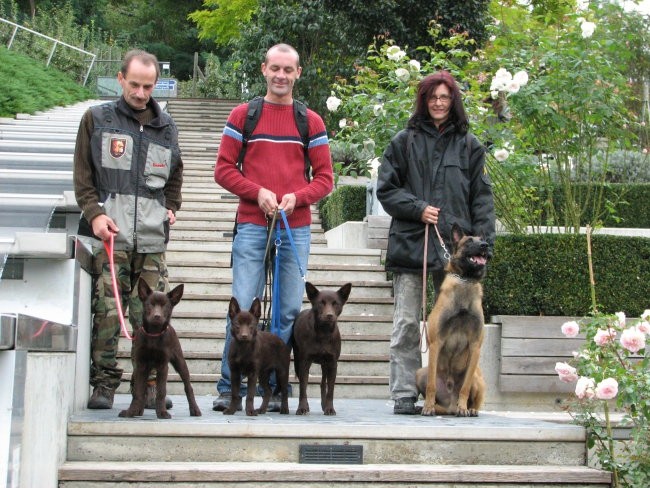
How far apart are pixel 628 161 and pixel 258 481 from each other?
12699mm

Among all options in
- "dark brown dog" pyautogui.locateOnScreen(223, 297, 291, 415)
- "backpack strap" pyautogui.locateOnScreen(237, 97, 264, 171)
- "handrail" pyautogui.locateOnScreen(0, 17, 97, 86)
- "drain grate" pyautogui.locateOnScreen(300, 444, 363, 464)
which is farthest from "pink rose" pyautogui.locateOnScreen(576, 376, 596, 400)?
"handrail" pyautogui.locateOnScreen(0, 17, 97, 86)

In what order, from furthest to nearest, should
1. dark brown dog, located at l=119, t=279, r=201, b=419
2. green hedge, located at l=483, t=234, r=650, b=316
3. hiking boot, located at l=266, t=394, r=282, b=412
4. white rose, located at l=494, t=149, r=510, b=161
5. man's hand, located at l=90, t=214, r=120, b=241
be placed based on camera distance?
1. white rose, located at l=494, t=149, r=510, b=161
2. green hedge, located at l=483, t=234, r=650, b=316
3. hiking boot, located at l=266, t=394, r=282, b=412
4. man's hand, located at l=90, t=214, r=120, b=241
5. dark brown dog, located at l=119, t=279, r=201, b=419

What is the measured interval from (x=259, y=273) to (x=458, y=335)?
4.28ft

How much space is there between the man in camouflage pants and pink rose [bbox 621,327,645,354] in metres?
2.74

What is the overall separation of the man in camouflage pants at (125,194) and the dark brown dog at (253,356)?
0.53 metres

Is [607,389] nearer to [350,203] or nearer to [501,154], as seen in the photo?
[501,154]

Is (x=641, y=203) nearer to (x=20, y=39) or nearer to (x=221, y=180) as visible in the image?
(x=221, y=180)

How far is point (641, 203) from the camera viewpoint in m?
14.7

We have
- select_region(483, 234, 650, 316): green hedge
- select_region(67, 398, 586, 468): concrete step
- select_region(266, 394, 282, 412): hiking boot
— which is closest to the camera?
select_region(67, 398, 586, 468): concrete step

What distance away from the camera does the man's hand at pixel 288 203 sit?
248 inches

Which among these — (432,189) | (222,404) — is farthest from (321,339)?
(432,189)

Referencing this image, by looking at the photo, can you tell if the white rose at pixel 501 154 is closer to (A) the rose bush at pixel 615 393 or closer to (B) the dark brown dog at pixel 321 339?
(A) the rose bush at pixel 615 393

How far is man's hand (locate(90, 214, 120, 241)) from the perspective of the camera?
5.93 metres

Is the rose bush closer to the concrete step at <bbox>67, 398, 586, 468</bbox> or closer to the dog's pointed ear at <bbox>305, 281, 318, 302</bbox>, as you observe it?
the concrete step at <bbox>67, 398, 586, 468</bbox>
